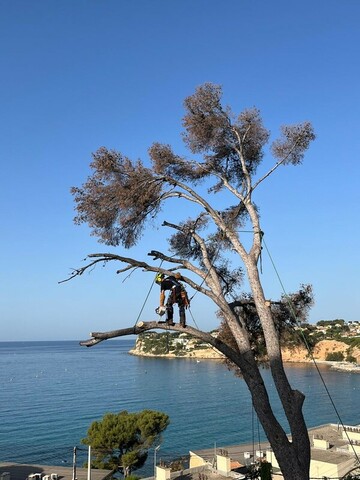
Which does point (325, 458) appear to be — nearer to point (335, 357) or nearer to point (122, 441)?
point (122, 441)

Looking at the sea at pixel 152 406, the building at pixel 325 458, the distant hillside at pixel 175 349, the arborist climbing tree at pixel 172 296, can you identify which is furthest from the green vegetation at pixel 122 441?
the distant hillside at pixel 175 349

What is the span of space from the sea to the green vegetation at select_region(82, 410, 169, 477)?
142 centimetres

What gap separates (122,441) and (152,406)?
2837cm

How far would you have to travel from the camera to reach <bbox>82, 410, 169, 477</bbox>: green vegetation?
24.8 metres

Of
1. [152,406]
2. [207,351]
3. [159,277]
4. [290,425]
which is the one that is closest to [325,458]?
[290,425]

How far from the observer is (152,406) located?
52438 millimetres

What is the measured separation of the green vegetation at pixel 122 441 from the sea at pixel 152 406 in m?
1.42

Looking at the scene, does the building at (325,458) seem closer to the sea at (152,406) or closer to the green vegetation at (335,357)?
the sea at (152,406)

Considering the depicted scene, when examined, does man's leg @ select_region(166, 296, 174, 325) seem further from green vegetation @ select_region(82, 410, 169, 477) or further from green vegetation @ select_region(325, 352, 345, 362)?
green vegetation @ select_region(325, 352, 345, 362)

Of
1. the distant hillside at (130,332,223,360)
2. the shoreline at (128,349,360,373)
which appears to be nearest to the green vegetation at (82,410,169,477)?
the shoreline at (128,349,360,373)

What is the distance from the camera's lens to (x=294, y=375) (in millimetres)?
79500

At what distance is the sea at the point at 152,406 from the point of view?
36.4 metres

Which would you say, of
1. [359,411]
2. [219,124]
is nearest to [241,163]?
[219,124]

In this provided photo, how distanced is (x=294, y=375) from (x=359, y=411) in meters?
29.1
